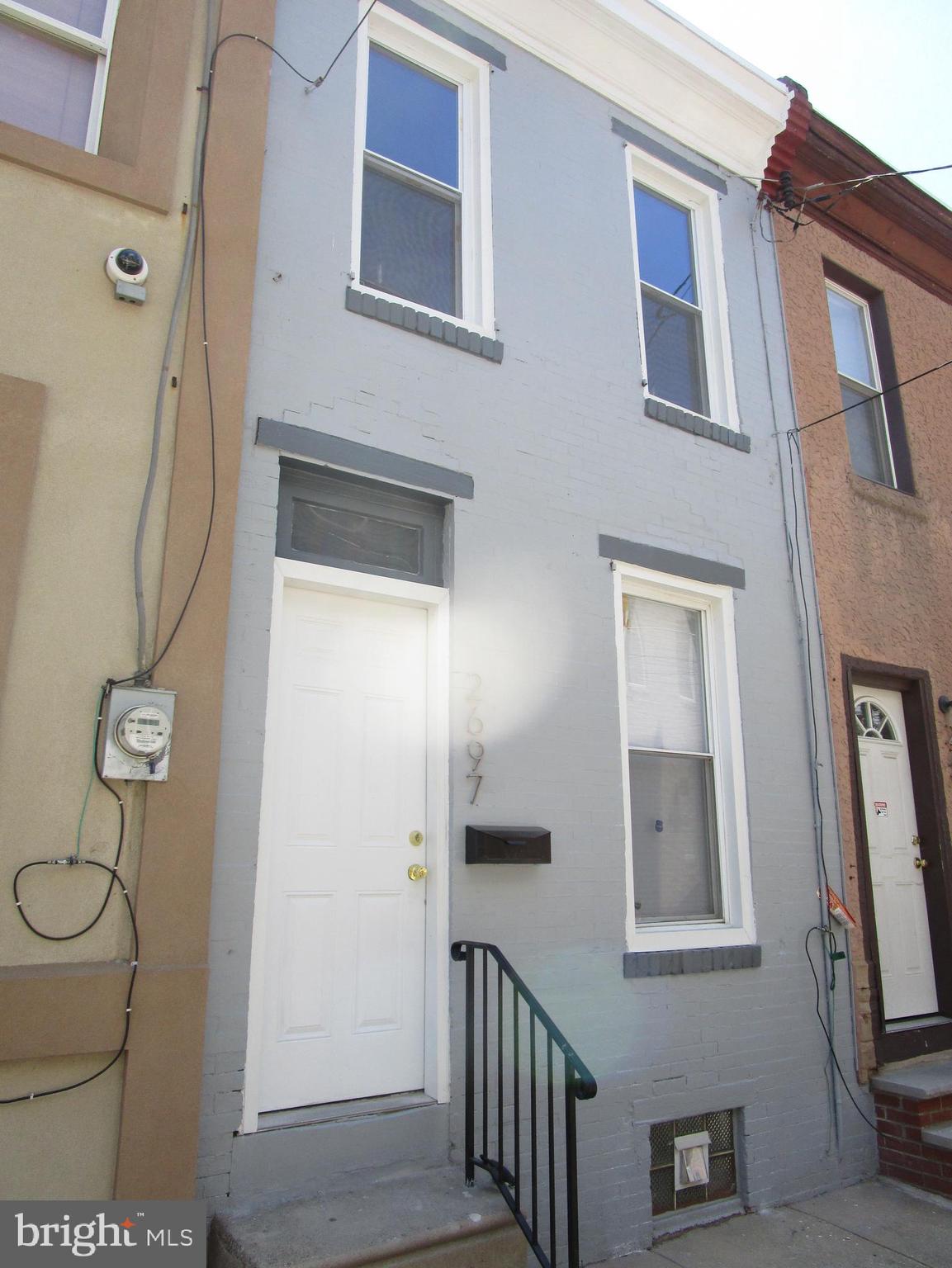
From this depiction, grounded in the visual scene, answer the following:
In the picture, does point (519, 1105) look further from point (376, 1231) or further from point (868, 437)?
point (868, 437)

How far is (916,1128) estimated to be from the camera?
502 cm

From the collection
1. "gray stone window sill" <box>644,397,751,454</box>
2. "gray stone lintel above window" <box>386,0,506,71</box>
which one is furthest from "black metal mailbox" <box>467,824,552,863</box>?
"gray stone lintel above window" <box>386,0,506,71</box>

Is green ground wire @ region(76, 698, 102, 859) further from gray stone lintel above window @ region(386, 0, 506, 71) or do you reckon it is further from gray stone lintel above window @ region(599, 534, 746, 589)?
gray stone lintel above window @ region(386, 0, 506, 71)

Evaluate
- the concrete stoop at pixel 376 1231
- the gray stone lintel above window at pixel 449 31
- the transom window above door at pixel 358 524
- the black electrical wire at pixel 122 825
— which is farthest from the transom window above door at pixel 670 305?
the concrete stoop at pixel 376 1231

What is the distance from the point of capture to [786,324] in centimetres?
657

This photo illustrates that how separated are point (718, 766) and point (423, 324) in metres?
2.99

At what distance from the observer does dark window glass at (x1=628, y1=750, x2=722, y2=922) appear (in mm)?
4898

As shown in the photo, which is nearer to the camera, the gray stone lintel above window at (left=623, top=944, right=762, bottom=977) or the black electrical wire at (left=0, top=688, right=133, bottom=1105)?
the black electrical wire at (left=0, top=688, right=133, bottom=1105)

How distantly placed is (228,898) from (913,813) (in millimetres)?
5010

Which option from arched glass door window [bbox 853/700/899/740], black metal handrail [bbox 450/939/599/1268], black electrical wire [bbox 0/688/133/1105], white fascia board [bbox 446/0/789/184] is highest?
white fascia board [bbox 446/0/789/184]

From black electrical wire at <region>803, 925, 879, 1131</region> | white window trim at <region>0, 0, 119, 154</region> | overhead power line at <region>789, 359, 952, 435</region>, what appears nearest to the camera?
white window trim at <region>0, 0, 119, 154</region>

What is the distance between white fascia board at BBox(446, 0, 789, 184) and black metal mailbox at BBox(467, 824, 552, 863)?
15.5ft

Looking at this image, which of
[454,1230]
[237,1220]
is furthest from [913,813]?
[237,1220]

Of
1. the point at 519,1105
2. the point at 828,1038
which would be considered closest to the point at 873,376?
the point at 828,1038
